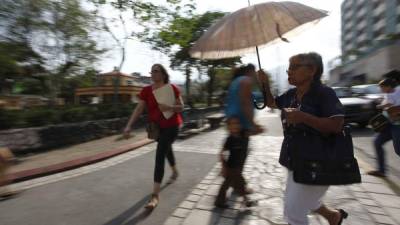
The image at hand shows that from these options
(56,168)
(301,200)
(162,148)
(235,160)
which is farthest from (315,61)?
(56,168)

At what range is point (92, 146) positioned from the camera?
954cm

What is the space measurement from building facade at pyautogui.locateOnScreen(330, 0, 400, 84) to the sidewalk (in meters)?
39.5

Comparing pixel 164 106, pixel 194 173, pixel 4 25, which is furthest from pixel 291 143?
pixel 4 25

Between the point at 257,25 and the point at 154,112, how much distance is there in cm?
215

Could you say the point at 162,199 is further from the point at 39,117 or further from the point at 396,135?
the point at 39,117

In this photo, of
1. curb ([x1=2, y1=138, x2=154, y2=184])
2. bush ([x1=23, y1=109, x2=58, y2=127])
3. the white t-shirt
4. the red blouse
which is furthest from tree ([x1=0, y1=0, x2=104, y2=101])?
the white t-shirt

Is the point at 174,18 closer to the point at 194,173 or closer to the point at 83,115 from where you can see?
the point at 83,115

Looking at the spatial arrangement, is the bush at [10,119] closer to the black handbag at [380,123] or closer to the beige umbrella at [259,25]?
the beige umbrella at [259,25]

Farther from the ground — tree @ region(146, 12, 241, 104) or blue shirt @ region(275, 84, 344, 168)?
tree @ region(146, 12, 241, 104)

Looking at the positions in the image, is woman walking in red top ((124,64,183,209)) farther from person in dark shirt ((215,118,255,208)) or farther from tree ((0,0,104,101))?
tree ((0,0,104,101))

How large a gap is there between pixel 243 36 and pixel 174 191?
277 centimetres

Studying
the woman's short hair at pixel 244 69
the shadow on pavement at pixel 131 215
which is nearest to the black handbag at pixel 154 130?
the shadow on pavement at pixel 131 215

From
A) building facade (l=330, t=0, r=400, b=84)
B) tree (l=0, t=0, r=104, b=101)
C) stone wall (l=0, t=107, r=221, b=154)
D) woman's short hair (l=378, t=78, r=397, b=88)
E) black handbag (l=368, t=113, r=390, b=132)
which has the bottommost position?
stone wall (l=0, t=107, r=221, b=154)

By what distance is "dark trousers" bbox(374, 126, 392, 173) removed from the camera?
5.24m
